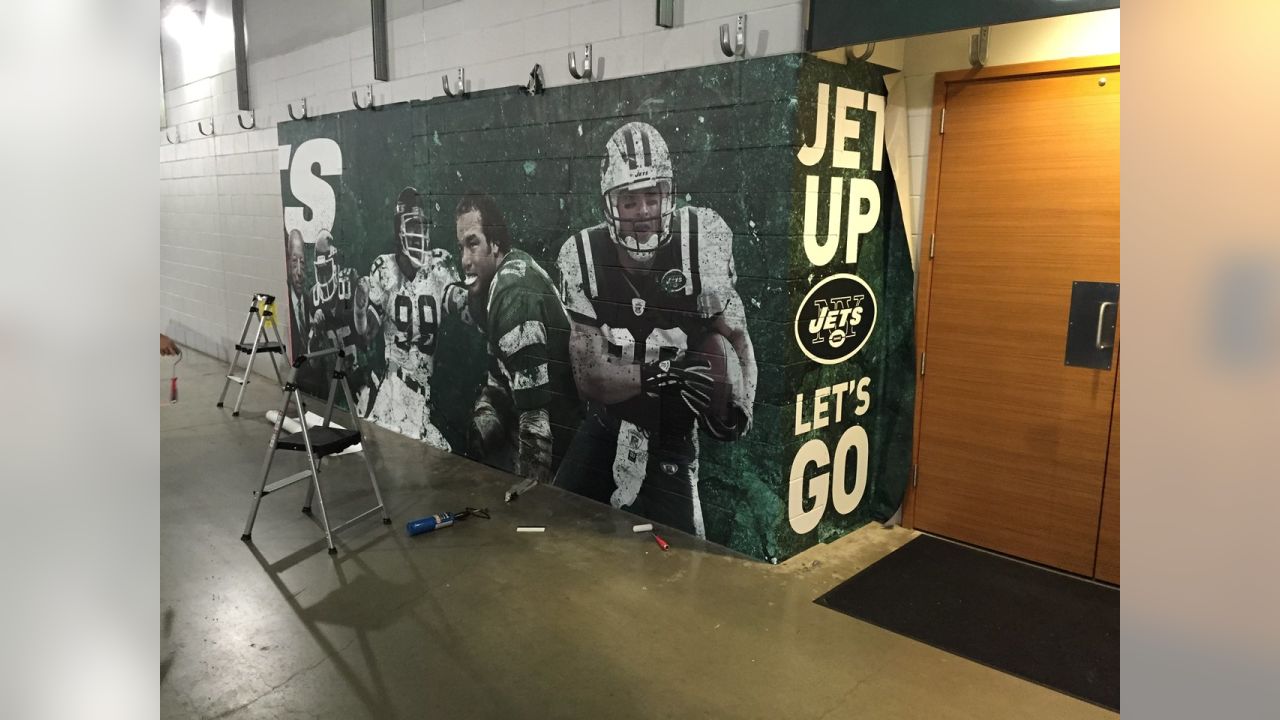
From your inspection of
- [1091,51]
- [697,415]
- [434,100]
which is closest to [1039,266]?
[1091,51]

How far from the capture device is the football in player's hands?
3551 mm

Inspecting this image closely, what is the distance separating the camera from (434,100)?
4871 millimetres

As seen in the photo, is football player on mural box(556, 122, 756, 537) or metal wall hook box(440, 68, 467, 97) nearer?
football player on mural box(556, 122, 756, 537)

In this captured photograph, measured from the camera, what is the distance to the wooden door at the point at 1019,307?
129 inches

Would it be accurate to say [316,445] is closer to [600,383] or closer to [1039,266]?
[600,383]

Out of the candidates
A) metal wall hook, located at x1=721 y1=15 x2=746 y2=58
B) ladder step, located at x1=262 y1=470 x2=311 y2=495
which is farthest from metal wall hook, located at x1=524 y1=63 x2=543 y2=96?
ladder step, located at x1=262 y1=470 x2=311 y2=495

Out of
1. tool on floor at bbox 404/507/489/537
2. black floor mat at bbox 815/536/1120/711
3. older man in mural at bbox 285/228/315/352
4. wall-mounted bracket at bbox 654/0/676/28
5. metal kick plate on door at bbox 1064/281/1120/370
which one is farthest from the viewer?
older man in mural at bbox 285/228/315/352

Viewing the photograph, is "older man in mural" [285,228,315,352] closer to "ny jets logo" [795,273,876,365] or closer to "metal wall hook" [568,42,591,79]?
"metal wall hook" [568,42,591,79]

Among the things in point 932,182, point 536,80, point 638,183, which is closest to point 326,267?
point 536,80

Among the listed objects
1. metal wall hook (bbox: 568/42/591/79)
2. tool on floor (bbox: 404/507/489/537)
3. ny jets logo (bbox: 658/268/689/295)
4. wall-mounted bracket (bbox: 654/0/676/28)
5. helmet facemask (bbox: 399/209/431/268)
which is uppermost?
wall-mounted bracket (bbox: 654/0/676/28)

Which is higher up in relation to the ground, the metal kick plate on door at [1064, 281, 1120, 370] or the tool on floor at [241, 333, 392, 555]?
the metal kick plate on door at [1064, 281, 1120, 370]

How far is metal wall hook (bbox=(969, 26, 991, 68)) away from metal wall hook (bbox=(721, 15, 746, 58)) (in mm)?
1002

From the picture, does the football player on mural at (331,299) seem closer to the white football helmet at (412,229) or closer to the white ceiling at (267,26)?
the white football helmet at (412,229)
